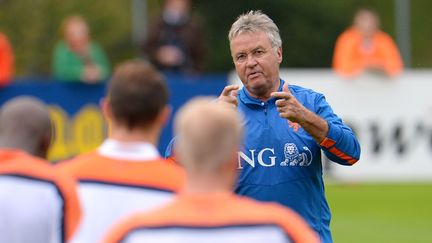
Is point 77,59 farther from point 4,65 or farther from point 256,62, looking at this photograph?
point 256,62

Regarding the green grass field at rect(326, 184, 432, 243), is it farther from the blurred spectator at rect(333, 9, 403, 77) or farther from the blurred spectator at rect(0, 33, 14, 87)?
the blurred spectator at rect(0, 33, 14, 87)

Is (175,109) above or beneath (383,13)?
beneath

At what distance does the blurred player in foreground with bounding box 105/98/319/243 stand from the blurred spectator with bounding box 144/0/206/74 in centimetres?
1433

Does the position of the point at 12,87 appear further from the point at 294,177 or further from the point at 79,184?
the point at 79,184

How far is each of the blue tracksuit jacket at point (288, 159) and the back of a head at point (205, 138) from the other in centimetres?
287

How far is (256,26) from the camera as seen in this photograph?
7.05m

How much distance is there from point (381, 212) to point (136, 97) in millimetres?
10372

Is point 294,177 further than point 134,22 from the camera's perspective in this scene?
No

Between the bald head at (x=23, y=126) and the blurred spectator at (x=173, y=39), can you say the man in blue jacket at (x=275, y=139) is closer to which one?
the bald head at (x=23, y=126)

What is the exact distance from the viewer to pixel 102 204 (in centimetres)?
482

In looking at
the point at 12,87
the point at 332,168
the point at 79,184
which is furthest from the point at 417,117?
the point at 79,184

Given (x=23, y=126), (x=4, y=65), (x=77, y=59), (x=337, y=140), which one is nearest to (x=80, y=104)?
(x=77, y=59)

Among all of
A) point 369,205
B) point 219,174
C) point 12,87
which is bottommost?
point 369,205

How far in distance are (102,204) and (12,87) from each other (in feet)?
41.7
